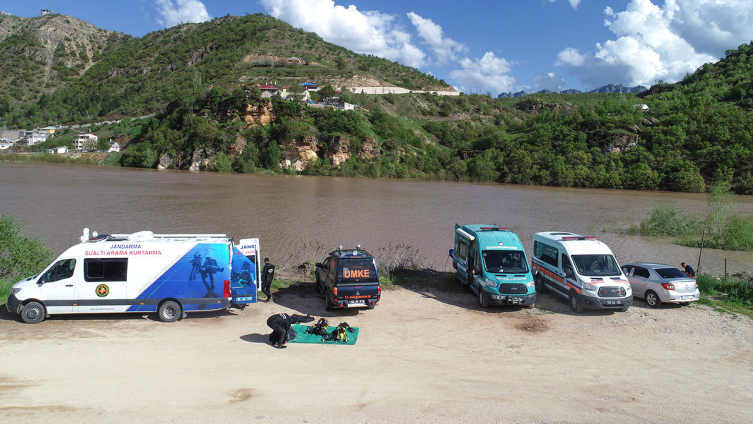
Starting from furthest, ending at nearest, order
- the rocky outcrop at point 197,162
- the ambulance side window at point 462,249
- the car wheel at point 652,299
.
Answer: the rocky outcrop at point 197,162 → the ambulance side window at point 462,249 → the car wheel at point 652,299

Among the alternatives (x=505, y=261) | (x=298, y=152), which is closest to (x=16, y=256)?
(x=505, y=261)

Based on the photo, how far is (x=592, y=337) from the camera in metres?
11.1

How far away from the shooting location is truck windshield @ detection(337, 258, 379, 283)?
11938mm

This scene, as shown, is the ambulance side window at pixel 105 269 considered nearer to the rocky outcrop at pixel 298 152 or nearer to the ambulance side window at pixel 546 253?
the ambulance side window at pixel 546 253

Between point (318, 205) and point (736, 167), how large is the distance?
250 ft

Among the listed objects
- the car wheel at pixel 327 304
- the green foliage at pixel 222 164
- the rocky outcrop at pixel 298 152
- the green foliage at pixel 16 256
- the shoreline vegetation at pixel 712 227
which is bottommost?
the car wheel at pixel 327 304

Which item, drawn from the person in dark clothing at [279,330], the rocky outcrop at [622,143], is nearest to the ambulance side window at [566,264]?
the person in dark clothing at [279,330]

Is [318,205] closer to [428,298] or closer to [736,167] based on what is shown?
[428,298]

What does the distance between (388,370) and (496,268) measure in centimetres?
620

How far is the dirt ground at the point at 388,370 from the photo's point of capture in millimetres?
6906

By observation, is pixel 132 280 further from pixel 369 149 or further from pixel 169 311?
pixel 369 149

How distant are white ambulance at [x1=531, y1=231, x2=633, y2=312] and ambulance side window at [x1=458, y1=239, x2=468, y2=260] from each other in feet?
9.30

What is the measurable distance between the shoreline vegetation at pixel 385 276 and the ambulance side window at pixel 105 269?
389cm

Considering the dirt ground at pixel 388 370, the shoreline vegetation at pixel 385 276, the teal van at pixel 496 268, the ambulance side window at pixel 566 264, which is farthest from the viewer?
the shoreline vegetation at pixel 385 276
